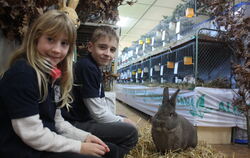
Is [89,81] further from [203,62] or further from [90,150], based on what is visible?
[203,62]

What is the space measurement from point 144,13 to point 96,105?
15.3ft

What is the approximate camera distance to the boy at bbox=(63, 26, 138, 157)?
4.19 feet

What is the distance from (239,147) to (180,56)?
166cm

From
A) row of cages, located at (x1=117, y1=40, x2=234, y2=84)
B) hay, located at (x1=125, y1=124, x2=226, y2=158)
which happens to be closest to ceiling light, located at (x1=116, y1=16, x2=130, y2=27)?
row of cages, located at (x1=117, y1=40, x2=234, y2=84)

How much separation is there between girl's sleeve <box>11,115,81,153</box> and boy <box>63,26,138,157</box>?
415mm

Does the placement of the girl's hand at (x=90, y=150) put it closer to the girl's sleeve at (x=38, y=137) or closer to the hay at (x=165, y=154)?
the girl's sleeve at (x=38, y=137)

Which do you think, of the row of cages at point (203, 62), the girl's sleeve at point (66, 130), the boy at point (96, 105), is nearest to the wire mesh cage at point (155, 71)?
the row of cages at point (203, 62)

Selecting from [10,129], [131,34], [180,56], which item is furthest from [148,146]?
[131,34]

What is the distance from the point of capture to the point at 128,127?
1335 millimetres

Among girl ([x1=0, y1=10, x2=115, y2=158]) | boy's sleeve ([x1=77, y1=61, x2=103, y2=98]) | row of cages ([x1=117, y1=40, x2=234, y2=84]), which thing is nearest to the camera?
girl ([x1=0, y1=10, x2=115, y2=158])

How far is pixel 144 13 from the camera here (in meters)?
5.47

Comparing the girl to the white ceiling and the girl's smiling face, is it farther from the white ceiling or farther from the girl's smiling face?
the white ceiling

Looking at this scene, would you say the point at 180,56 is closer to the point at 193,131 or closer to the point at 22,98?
the point at 193,131

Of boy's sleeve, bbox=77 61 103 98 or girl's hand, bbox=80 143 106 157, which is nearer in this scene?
girl's hand, bbox=80 143 106 157
